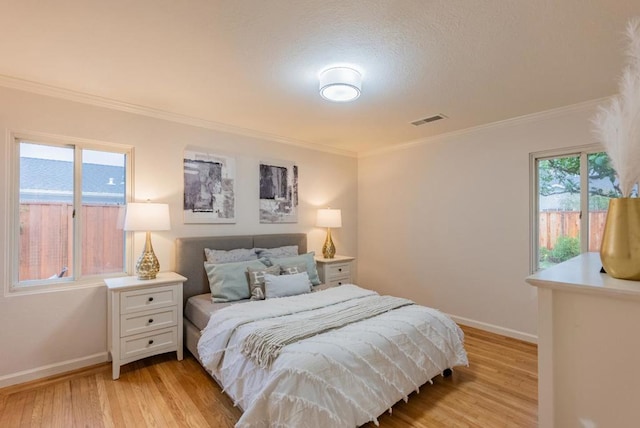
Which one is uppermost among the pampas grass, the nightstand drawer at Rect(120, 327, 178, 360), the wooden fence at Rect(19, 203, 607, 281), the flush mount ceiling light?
the flush mount ceiling light

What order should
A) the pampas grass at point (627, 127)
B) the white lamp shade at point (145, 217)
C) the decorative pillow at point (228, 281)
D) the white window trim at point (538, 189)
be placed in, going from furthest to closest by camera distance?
the white window trim at point (538, 189) < the decorative pillow at point (228, 281) < the white lamp shade at point (145, 217) < the pampas grass at point (627, 127)

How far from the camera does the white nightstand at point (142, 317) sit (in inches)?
99.4

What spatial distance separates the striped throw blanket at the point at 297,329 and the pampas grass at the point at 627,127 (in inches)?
66.0

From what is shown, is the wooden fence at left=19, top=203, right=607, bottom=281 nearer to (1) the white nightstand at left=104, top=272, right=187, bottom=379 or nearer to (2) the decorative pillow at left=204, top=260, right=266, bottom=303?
(1) the white nightstand at left=104, top=272, right=187, bottom=379

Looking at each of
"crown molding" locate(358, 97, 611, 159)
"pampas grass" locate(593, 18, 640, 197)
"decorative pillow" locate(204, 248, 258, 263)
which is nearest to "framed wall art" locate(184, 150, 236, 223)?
"decorative pillow" locate(204, 248, 258, 263)

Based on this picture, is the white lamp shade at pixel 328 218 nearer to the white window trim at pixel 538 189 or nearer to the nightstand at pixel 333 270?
the nightstand at pixel 333 270

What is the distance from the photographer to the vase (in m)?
0.90

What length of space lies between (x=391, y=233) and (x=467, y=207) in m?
1.16

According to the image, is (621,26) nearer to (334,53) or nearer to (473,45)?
(473,45)

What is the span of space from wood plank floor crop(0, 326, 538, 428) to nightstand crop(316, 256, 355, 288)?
179 centimetres

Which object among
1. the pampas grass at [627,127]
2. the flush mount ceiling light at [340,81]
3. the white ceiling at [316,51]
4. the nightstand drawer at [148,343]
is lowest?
the nightstand drawer at [148,343]

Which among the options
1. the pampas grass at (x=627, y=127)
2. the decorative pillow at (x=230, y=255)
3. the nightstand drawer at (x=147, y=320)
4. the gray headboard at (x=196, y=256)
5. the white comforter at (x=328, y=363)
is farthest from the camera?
the decorative pillow at (x=230, y=255)

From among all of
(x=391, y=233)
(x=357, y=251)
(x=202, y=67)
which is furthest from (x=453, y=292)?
(x=202, y=67)

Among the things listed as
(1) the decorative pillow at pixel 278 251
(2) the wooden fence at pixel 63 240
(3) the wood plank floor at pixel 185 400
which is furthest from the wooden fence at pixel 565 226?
(2) the wooden fence at pixel 63 240
